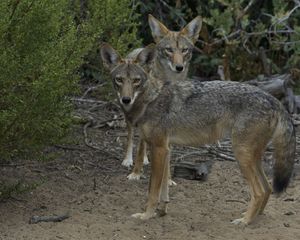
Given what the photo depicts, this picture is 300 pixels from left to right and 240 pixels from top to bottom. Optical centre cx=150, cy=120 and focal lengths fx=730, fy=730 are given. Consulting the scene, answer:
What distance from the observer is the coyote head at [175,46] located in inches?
352

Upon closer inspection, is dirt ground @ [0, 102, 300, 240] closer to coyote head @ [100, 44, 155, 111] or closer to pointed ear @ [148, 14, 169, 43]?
coyote head @ [100, 44, 155, 111]

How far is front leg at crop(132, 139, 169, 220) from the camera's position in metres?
6.65

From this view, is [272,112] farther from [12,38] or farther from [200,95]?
[12,38]

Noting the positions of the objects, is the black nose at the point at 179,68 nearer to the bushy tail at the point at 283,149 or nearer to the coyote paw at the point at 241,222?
the bushy tail at the point at 283,149

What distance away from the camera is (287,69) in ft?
41.3

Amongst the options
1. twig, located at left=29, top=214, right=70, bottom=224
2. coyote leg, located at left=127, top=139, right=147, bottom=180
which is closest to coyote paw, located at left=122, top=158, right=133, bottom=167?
coyote leg, located at left=127, top=139, right=147, bottom=180

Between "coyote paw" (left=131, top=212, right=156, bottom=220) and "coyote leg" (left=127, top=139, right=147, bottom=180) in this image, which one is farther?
"coyote leg" (left=127, top=139, right=147, bottom=180)

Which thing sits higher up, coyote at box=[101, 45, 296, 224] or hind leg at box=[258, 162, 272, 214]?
coyote at box=[101, 45, 296, 224]

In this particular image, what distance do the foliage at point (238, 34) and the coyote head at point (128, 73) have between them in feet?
15.8

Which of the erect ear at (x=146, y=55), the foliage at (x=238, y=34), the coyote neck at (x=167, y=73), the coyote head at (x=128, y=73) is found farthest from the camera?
the foliage at (x=238, y=34)

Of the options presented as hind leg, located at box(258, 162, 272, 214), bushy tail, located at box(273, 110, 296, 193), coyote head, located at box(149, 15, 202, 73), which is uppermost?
coyote head, located at box(149, 15, 202, 73)

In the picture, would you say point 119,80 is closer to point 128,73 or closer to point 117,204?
point 128,73

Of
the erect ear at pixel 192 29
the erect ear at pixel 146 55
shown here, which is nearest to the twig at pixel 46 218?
the erect ear at pixel 146 55

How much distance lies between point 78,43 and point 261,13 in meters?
6.25
